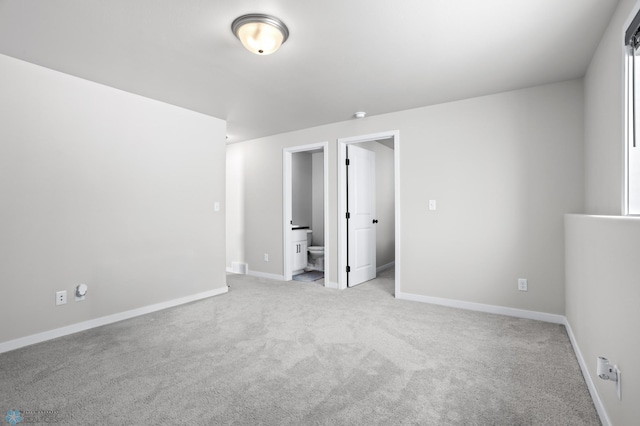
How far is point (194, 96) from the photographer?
3.52 m

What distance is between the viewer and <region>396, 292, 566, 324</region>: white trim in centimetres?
319

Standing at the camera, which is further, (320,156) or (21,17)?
(320,156)

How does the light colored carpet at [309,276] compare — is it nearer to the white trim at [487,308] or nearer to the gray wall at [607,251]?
the white trim at [487,308]

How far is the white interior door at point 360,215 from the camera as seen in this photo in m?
4.66

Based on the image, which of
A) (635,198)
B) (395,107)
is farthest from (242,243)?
(635,198)

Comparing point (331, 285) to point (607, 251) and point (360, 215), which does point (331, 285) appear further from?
point (607, 251)

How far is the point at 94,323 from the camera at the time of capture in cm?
309

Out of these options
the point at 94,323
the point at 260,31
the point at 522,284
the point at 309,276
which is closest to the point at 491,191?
the point at 522,284

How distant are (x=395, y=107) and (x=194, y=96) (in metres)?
2.36

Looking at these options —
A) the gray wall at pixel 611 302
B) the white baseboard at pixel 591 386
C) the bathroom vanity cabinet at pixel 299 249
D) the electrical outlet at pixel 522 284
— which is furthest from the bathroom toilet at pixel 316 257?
the gray wall at pixel 611 302

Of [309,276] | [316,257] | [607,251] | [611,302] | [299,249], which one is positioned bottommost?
[309,276]

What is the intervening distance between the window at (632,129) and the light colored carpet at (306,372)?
47.4 inches

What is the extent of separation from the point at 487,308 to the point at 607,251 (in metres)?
2.13

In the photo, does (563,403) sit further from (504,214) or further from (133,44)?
(133,44)
